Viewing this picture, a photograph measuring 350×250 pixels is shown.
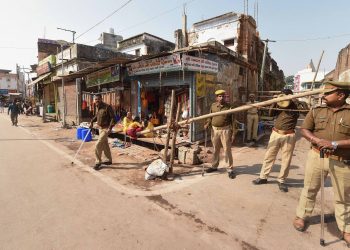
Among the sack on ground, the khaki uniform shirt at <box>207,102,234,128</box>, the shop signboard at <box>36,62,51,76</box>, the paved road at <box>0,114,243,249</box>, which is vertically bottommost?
the paved road at <box>0,114,243,249</box>

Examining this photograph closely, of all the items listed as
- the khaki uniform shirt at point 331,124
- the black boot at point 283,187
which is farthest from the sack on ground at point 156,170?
the khaki uniform shirt at point 331,124

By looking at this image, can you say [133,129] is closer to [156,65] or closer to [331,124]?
[156,65]

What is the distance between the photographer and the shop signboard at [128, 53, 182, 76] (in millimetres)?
8617

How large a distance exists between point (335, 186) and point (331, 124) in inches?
34.3

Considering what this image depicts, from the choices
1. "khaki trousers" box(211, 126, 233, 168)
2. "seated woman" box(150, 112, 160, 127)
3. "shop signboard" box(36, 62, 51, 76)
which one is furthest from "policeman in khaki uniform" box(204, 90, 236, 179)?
"shop signboard" box(36, 62, 51, 76)

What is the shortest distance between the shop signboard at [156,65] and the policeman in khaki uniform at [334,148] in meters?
5.71

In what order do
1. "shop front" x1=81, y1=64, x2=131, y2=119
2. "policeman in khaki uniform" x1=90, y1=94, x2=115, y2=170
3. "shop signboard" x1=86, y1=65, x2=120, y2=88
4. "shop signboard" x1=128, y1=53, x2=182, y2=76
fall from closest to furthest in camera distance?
"policeman in khaki uniform" x1=90, y1=94, x2=115, y2=170, "shop signboard" x1=128, y1=53, x2=182, y2=76, "shop signboard" x1=86, y1=65, x2=120, y2=88, "shop front" x1=81, y1=64, x2=131, y2=119

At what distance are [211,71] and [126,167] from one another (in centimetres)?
520

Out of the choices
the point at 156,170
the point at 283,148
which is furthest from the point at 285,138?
the point at 156,170

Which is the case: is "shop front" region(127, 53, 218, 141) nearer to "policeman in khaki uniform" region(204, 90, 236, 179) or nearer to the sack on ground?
"policeman in khaki uniform" region(204, 90, 236, 179)

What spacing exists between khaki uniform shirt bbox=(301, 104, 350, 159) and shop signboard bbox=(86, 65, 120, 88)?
9761 mm

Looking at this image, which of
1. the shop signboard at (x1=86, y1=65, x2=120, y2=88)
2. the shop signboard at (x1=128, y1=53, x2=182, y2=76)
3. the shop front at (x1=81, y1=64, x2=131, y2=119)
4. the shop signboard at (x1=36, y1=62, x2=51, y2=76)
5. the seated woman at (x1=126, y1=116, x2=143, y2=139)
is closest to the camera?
the shop signboard at (x1=128, y1=53, x2=182, y2=76)

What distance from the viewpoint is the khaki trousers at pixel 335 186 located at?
3205mm

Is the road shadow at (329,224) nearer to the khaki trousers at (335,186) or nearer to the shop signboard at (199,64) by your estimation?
the khaki trousers at (335,186)
